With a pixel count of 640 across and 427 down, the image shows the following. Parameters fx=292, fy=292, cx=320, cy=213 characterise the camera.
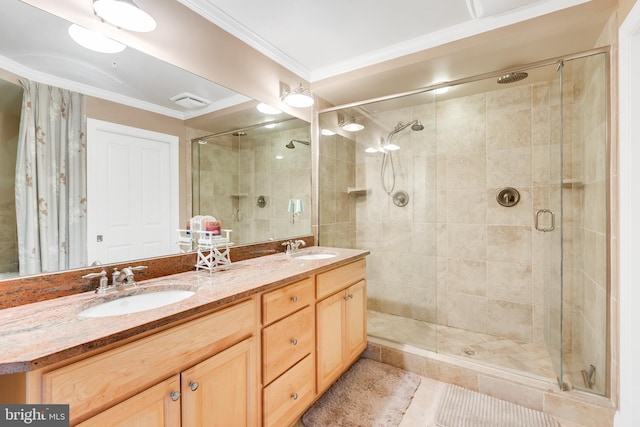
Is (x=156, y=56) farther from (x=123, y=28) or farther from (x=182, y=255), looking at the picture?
(x=182, y=255)

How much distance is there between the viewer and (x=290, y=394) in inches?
61.6

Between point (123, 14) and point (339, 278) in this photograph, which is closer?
point (123, 14)

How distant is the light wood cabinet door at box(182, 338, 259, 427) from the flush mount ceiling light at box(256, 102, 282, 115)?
167cm

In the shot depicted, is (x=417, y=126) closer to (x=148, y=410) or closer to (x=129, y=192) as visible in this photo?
(x=129, y=192)

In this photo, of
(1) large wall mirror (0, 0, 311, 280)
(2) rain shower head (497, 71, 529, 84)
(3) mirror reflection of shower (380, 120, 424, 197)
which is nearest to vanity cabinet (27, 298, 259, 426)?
(1) large wall mirror (0, 0, 311, 280)

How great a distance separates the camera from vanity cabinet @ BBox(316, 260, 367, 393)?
182 cm

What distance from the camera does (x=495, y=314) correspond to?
2768 mm

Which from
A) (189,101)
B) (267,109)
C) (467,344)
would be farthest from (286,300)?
(467,344)

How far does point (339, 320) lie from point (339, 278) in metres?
0.28

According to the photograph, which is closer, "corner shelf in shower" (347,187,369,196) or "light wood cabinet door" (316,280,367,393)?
"light wood cabinet door" (316,280,367,393)

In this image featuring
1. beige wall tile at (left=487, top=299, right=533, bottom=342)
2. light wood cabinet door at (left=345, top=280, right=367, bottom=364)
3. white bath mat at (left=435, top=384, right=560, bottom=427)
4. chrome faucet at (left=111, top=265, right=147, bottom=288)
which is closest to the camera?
chrome faucet at (left=111, top=265, right=147, bottom=288)

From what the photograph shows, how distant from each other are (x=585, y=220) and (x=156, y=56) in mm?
2951

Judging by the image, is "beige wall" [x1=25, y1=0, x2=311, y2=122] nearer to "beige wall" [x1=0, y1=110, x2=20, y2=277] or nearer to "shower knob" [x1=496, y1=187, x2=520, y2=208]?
"beige wall" [x1=0, y1=110, x2=20, y2=277]

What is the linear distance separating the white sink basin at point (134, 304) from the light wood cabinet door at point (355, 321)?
115 cm
